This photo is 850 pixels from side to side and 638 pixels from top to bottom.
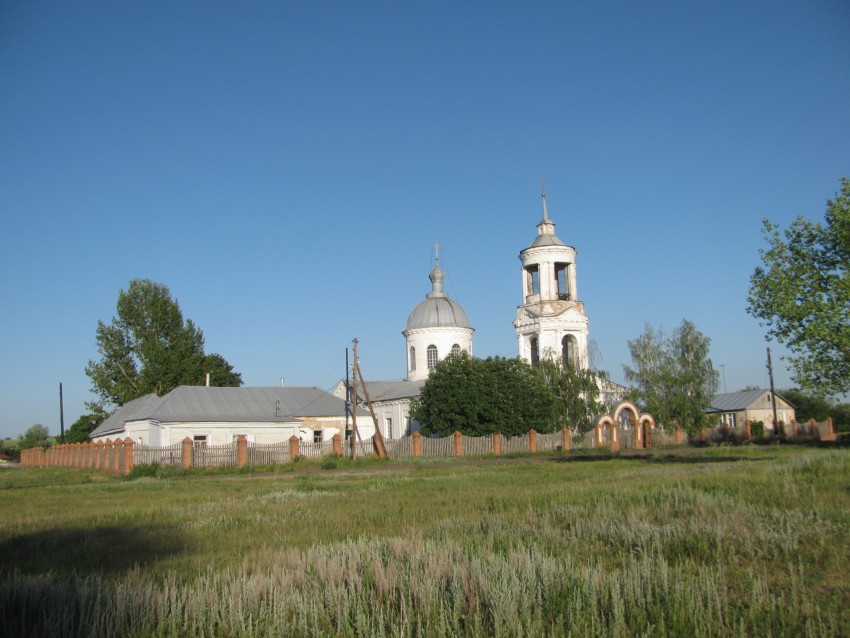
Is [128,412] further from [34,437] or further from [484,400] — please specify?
[34,437]

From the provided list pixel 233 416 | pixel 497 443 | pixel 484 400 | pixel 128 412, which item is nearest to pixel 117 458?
pixel 233 416

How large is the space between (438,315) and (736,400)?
31.8 m

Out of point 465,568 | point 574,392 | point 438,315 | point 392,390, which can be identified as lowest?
point 465,568

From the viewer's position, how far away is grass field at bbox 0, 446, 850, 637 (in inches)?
199

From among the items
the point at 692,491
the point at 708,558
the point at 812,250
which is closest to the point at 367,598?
the point at 708,558

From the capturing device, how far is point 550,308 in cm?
5078

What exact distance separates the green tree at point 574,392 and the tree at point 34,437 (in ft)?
219

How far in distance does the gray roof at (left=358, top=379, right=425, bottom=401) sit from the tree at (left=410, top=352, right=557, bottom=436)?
394 inches

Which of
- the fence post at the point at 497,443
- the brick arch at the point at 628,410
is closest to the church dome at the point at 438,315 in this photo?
the brick arch at the point at 628,410

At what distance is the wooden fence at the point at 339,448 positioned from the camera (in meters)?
33.8

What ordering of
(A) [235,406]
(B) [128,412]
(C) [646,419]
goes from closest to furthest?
(A) [235,406] → (C) [646,419] → (B) [128,412]

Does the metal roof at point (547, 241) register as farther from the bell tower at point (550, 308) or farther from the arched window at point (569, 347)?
the arched window at point (569, 347)

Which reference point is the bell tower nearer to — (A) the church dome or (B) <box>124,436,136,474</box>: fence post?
(A) the church dome

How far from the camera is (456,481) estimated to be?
18984 mm
